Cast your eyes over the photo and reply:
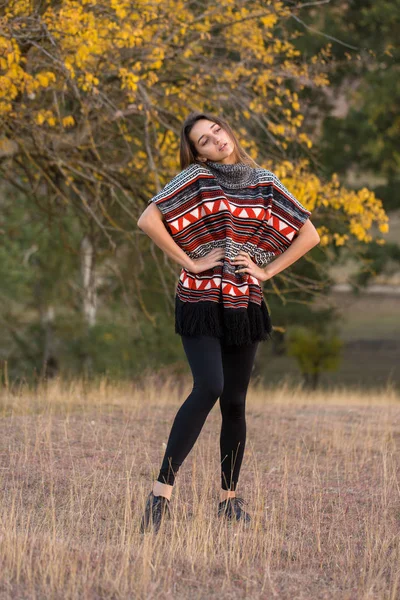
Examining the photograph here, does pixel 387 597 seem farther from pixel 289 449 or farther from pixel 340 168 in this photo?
pixel 340 168

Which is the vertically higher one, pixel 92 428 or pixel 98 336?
pixel 98 336

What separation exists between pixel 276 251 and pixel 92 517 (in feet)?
4.77

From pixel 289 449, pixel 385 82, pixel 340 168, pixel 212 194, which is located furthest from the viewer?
pixel 340 168

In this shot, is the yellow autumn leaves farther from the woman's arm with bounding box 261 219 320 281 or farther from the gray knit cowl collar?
the woman's arm with bounding box 261 219 320 281

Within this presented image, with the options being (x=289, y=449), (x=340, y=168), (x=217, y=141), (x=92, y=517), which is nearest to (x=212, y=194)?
(x=217, y=141)

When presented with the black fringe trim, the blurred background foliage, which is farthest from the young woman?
the blurred background foliage

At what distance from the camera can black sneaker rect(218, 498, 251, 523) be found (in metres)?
4.02

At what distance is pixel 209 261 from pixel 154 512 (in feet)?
3.59

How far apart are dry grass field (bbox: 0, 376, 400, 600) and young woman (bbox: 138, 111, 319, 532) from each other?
276 mm

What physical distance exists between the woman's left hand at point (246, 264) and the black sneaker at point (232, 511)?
1.04 metres

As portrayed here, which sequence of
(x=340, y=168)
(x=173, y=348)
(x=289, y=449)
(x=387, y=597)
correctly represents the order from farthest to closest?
(x=173, y=348)
(x=340, y=168)
(x=289, y=449)
(x=387, y=597)

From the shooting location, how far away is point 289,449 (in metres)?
6.00

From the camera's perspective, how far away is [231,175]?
→ 397 cm

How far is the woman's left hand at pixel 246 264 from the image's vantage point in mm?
3887
